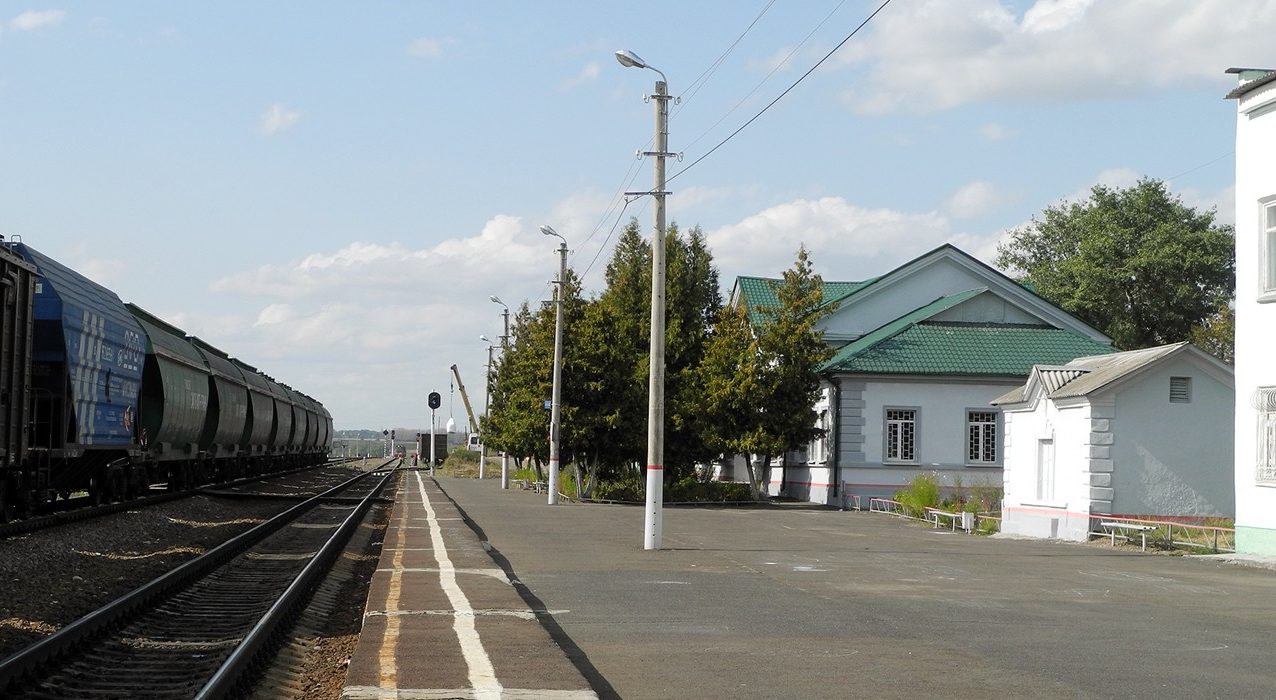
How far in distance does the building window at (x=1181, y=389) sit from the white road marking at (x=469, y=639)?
14.6m

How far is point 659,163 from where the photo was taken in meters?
23.2

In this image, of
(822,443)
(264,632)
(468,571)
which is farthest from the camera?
(822,443)

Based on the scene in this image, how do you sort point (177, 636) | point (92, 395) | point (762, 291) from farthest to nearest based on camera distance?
point (762, 291)
point (92, 395)
point (177, 636)

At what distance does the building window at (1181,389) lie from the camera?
84.4 feet

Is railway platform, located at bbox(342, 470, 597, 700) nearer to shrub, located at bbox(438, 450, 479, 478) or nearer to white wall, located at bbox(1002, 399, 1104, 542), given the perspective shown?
white wall, located at bbox(1002, 399, 1104, 542)

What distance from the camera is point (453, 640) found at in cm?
1021

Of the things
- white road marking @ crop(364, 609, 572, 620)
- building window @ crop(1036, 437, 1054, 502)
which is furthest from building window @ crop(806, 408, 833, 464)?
white road marking @ crop(364, 609, 572, 620)

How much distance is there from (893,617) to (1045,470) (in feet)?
51.7

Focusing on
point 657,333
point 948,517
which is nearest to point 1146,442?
point 948,517

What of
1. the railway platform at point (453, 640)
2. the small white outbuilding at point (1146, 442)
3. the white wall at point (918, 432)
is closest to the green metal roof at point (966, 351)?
the white wall at point (918, 432)

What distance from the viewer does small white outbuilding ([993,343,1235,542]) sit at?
25281mm

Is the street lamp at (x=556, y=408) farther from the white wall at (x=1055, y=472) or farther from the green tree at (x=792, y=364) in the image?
the white wall at (x=1055, y=472)

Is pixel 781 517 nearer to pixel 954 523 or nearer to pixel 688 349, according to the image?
pixel 954 523

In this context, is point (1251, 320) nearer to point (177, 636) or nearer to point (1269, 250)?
point (1269, 250)
